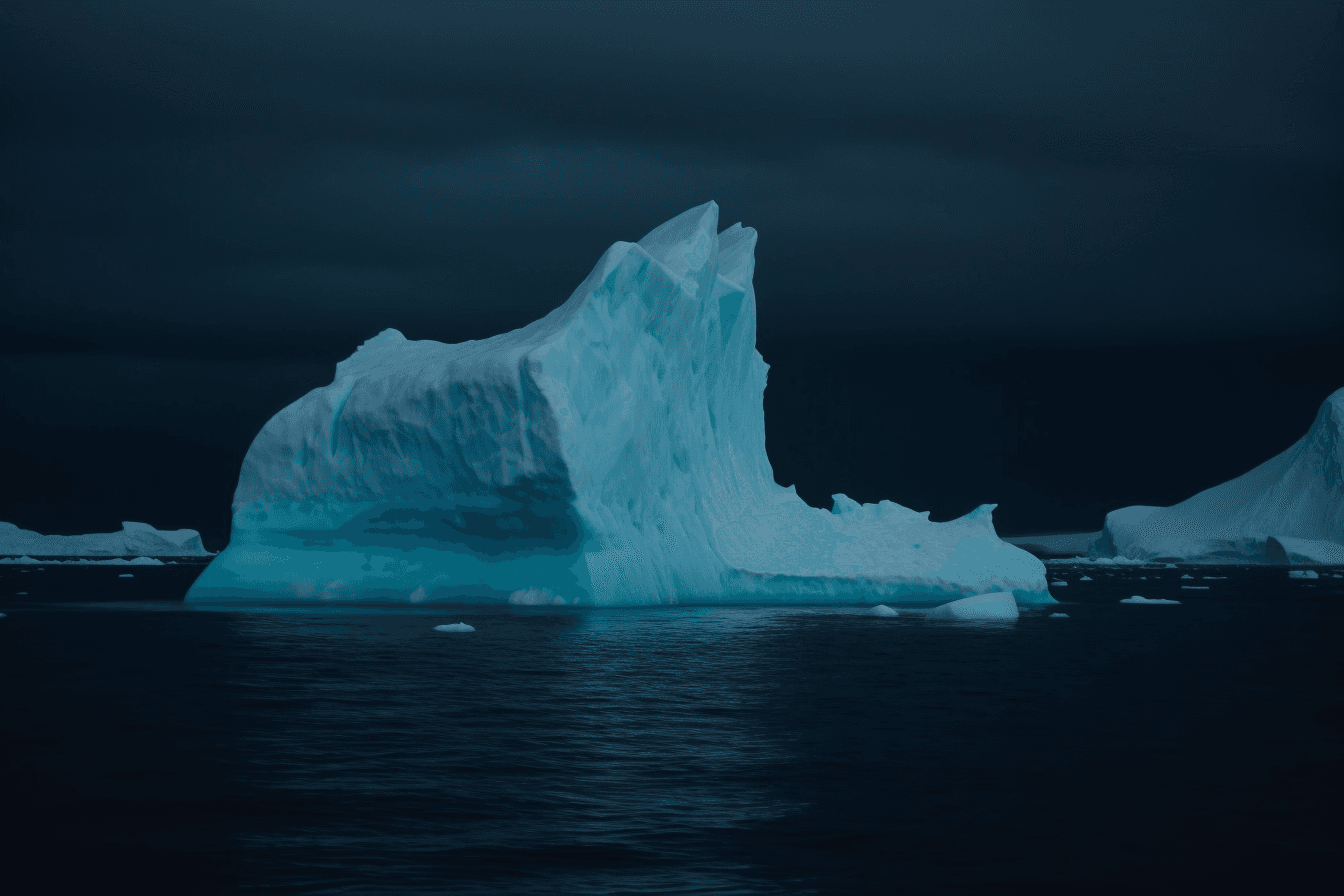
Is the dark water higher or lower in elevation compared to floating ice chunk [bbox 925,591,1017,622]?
lower

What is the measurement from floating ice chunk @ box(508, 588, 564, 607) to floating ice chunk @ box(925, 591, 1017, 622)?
7158 mm

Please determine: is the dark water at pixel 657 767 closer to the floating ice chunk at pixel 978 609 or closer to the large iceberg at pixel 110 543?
the floating ice chunk at pixel 978 609

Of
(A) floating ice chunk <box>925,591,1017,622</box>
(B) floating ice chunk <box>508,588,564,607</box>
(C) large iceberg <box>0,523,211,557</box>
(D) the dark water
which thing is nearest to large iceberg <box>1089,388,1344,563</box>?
(A) floating ice chunk <box>925,591,1017,622</box>

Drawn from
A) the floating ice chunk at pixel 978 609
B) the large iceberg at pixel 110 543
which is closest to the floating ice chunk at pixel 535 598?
the floating ice chunk at pixel 978 609

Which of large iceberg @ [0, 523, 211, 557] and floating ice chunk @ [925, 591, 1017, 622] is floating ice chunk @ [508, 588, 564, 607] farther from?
large iceberg @ [0, 523, 211, 557]

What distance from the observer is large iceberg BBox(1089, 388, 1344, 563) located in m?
70.1

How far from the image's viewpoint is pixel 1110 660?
1738 centimetres

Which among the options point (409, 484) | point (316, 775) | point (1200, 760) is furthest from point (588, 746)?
point (409, 484)

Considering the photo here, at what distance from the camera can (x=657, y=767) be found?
8.93m

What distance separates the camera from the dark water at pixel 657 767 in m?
6.51

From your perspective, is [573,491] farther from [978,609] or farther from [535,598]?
[978,609]

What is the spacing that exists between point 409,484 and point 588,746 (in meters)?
16.3

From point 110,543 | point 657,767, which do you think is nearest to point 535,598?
point 657,767

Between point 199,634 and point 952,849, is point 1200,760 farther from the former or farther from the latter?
point 199,634
